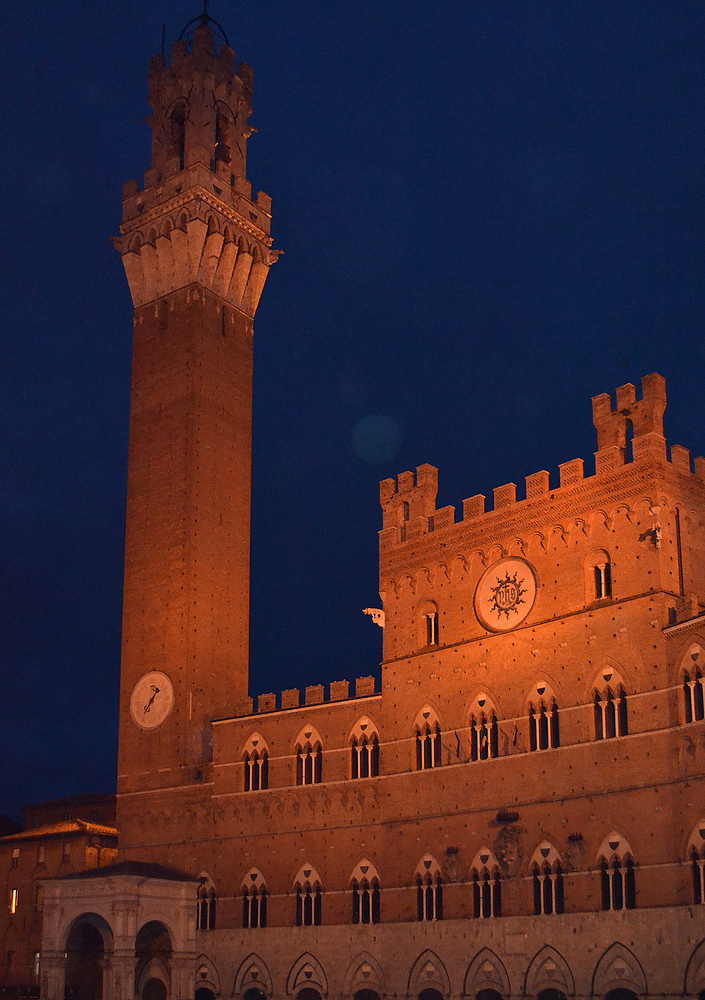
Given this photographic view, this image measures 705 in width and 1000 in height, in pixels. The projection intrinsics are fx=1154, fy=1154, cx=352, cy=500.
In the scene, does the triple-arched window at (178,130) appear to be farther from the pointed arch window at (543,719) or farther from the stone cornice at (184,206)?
the pointed arch window at (543,719)

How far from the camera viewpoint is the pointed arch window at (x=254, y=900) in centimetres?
3991

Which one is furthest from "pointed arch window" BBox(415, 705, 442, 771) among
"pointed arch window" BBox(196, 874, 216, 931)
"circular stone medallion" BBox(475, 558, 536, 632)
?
"pointed arch window" BBox(196, 874, 216, 931)

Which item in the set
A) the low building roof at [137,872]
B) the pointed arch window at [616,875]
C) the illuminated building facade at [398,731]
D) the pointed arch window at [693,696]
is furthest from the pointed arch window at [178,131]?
the pointed arch window at [616,875]

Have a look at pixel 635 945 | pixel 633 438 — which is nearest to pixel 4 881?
pixel 635 945

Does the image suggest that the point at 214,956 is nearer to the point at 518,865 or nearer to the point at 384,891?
the point at 384,891

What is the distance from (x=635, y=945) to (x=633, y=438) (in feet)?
45.4

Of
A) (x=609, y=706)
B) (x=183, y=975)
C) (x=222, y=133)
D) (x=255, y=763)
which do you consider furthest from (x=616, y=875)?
(x=222, y=133)

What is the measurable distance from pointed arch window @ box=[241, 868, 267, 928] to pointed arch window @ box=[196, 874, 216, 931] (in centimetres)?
152

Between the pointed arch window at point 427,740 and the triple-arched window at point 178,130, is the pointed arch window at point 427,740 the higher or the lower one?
the lower one

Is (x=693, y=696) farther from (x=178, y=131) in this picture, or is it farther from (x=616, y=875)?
(x=178, y=131)

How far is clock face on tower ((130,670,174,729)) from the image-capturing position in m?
44.4

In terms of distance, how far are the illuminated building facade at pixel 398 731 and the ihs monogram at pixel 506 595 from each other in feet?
0.27

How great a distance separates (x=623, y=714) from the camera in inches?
1248

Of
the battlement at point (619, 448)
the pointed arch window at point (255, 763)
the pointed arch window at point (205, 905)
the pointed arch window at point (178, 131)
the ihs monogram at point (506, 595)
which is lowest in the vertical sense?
the pointed arch window at point (205, 905)
